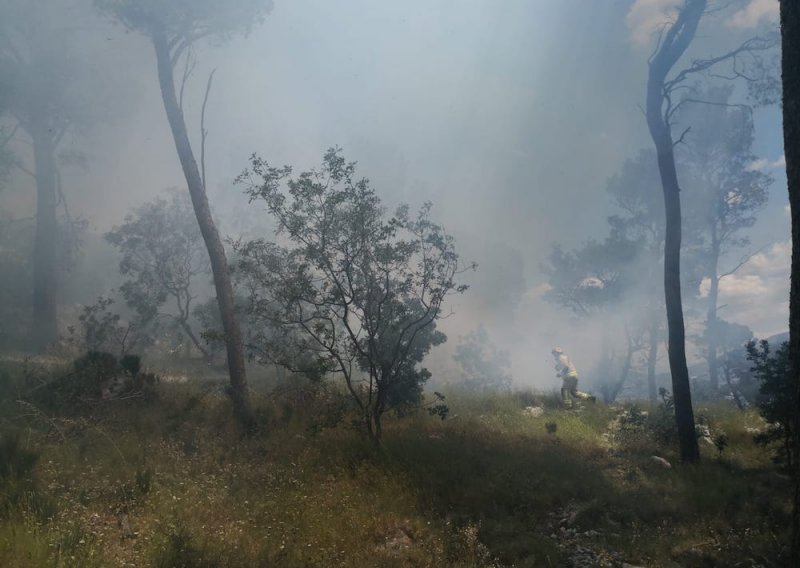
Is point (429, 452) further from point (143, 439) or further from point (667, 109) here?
point (667, 109)

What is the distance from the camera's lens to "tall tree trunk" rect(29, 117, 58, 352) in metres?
19.6

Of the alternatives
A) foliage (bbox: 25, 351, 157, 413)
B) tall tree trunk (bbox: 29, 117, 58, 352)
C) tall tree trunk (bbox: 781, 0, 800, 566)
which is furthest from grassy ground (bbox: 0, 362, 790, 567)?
tall tree trunk (bbox: 29, 117, 58, 352)

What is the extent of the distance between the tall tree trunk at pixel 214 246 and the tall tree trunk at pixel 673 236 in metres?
8.48

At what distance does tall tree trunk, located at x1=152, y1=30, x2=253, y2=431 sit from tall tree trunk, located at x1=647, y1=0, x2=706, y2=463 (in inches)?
334

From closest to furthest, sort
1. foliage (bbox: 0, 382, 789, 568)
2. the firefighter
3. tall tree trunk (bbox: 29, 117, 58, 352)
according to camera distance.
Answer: foliage (bbox: 0, 382, 789, 568), the firefighter, tall tree trunk (bbox: 29, 117, 58, 352)

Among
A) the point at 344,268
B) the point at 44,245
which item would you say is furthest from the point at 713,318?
the point at 44,245

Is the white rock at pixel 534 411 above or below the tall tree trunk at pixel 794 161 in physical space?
below

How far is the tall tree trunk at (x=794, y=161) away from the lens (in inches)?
135

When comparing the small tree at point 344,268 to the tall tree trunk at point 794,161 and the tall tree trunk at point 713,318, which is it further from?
the tall tree trunk at point 713,318

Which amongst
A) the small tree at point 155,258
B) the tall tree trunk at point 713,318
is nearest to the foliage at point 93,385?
the small tree at point 155,258

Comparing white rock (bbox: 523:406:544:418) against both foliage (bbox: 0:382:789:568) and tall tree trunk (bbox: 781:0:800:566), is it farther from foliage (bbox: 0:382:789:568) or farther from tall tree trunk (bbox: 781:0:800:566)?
tall tree trunk (bbox: 781:0:800:566)

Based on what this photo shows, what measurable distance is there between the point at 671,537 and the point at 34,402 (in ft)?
34.7

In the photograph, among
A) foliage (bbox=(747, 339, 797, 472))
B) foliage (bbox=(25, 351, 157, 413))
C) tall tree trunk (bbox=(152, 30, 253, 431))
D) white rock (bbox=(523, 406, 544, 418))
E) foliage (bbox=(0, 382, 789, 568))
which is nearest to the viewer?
foliage (bbox=(0, 382, 789, 568))

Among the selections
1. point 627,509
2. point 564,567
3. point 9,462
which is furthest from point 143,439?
point 627,509
